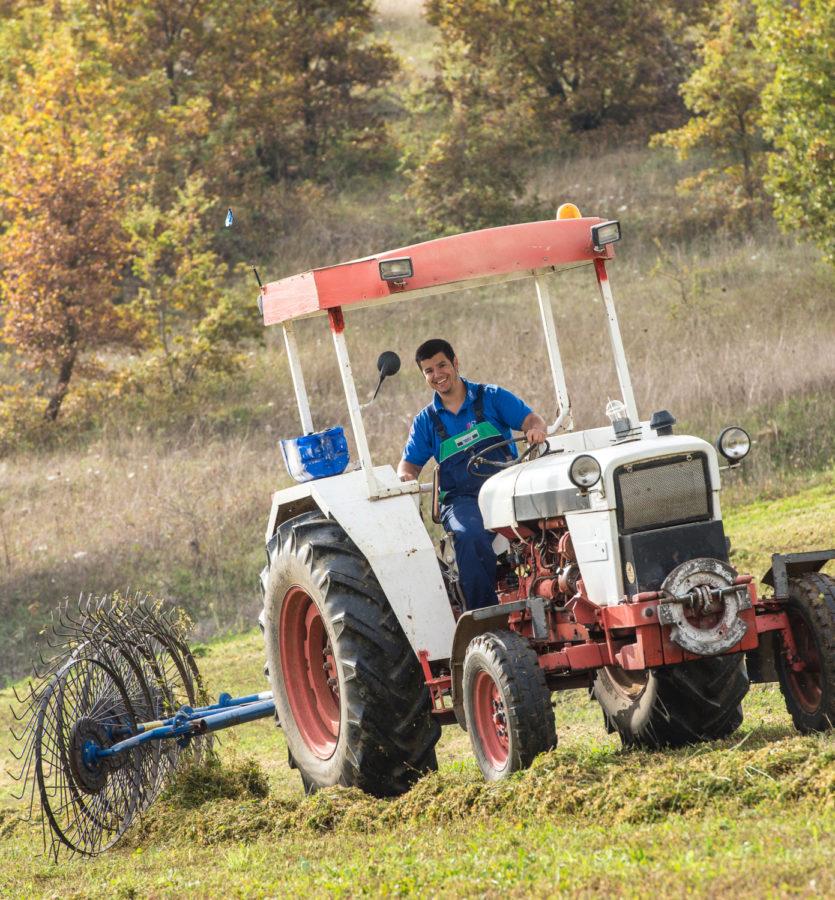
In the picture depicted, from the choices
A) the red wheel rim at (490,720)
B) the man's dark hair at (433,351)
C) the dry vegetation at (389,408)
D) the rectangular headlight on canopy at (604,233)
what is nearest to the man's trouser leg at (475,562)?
the red wheel rim at (490,720)

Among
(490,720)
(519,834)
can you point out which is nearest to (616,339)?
(490,720)

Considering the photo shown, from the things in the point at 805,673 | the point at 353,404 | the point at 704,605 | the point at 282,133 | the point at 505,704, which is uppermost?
the point at 282,133

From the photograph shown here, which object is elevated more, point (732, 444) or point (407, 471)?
point (407, 471)

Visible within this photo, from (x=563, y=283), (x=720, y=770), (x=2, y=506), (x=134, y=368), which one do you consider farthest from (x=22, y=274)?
(x=720, y=770)

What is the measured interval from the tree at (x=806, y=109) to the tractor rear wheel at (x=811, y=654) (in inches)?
526

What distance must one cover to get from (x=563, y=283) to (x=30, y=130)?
32.3ft

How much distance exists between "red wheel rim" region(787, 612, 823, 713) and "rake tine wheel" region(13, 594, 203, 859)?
10.7ft

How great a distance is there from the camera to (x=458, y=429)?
24.7 feet

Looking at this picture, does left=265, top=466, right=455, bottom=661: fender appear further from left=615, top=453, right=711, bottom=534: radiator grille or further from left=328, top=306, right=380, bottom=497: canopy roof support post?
left=615, top=453, right=711, bottom=534: radiator grille

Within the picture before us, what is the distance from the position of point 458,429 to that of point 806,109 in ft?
43.8

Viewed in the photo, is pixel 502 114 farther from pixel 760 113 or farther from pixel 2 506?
pixel 2 506

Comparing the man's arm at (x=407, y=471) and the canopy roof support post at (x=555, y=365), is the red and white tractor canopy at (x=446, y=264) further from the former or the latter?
the man's arm at (x=407, y=471)

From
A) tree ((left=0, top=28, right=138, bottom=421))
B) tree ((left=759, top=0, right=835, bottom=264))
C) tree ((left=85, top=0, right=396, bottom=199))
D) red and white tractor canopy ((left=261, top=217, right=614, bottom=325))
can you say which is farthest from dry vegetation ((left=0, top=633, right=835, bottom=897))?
tree ((left=85, top=0, right=396, bottom=199))

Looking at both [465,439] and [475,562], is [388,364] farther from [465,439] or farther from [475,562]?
[475,562]
